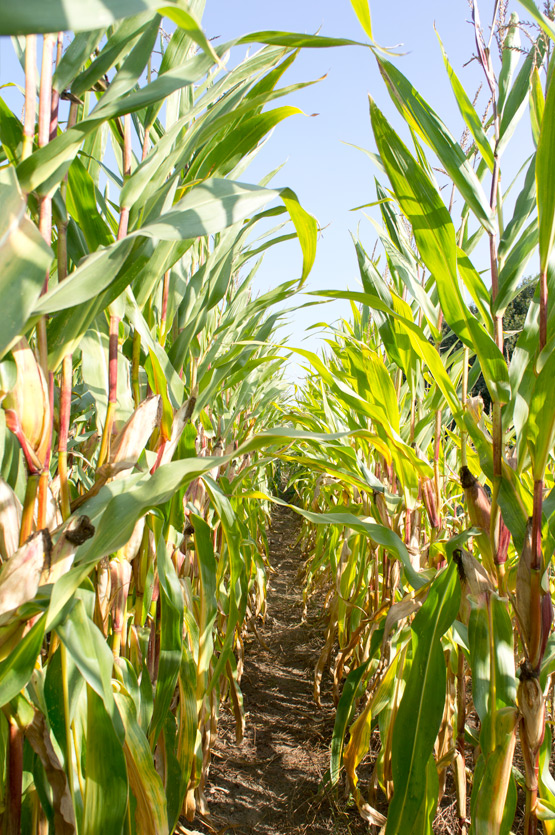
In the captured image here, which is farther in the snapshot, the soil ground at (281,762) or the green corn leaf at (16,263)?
the soil ground at (281,762)

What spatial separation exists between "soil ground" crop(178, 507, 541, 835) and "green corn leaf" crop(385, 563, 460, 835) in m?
0.55

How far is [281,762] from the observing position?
1549 mm

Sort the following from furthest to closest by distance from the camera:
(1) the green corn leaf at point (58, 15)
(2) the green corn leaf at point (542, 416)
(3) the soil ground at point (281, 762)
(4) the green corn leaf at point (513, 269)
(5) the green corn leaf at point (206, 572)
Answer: (3) the soil ground at point (281, 762), (5) the green corn leaf at point (206, 572), (4) the green corn leaf at point (513, 269), (2) the green corn leaf at point (542, 416), (1) the green corn leaf at point (58, 15)

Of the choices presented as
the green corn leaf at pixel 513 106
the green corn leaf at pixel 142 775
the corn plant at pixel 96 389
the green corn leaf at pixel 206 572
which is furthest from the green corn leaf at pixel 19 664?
the green corn leaf at pixel 513 106

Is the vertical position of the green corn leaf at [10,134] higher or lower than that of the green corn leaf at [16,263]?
higher

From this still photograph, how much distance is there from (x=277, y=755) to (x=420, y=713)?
118 cm

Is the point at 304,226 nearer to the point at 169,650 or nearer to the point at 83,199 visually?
the point at 83,199

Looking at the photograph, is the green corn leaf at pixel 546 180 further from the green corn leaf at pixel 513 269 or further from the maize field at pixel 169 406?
the green corn leaf at pixel 513 269

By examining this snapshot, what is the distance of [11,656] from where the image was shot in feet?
1.48

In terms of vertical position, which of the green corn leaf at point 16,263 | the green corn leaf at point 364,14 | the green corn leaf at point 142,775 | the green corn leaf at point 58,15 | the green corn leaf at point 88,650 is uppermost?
the green corn leaf at point 364,14

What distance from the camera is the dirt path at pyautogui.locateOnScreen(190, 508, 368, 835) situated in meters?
1.29

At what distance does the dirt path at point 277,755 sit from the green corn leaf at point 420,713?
2.11 feet

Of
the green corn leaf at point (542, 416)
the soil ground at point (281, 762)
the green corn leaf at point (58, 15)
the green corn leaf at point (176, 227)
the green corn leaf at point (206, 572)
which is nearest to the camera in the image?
the green corn leaf at point (58, 15)

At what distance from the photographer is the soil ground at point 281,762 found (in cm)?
127
